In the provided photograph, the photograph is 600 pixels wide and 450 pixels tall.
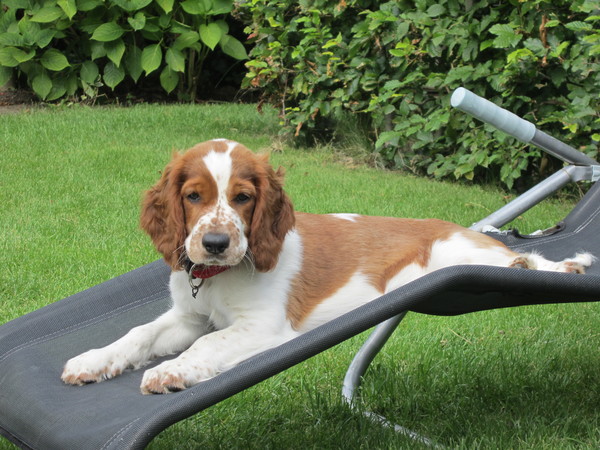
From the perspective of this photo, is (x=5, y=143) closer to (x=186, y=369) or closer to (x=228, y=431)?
(x=228, y=431)

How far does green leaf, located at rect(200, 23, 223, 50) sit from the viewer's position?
953cm

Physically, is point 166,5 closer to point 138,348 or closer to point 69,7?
point 69,7

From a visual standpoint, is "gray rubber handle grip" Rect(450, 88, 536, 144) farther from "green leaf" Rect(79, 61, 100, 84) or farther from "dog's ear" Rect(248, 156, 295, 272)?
"green leaf" Rect(79, 61, 100, 84)

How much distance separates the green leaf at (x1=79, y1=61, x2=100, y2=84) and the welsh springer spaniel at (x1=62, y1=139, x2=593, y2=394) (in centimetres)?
728

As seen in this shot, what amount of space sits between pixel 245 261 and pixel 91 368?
60 cm

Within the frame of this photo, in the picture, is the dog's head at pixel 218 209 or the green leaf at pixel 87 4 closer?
the dog's head at pixel 218 209

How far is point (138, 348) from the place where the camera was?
276cm

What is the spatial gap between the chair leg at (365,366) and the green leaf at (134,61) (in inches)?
282

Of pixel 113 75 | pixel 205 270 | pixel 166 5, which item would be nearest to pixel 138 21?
pixel 166 5

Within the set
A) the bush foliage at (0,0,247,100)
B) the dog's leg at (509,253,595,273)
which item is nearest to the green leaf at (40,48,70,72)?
the bush foliage at (0,0,247,100)

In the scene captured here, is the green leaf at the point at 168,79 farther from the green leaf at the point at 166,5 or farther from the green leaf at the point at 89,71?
the green leaf at the point at 166,5

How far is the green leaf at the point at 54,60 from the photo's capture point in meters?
9.61

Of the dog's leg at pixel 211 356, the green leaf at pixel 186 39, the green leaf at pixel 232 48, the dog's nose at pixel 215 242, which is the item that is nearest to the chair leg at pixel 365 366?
the dog's leg at pixel 211 356

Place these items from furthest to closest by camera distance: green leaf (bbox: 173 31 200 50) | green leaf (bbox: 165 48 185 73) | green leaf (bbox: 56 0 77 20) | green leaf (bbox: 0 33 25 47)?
green leaf (bbox: 165 48 185 73)
green leaf (bbox: 173 31 200 50)
green leaf (bbox: 0 33 25 47)
green leaf (bbox: 56 0 77 20)
